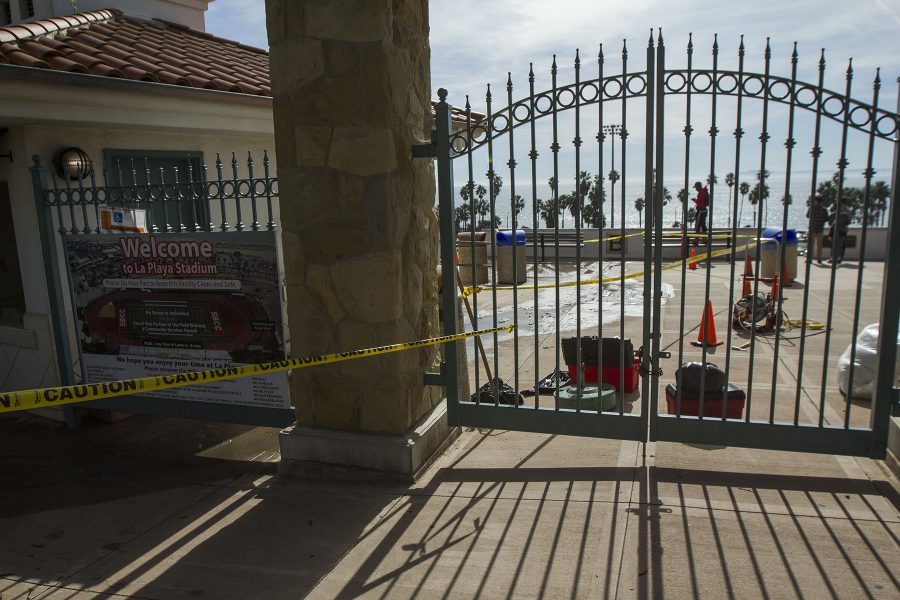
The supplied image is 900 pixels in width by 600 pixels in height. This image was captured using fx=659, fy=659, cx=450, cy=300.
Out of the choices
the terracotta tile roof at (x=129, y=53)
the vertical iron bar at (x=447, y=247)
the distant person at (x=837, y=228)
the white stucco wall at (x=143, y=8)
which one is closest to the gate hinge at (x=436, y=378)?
the vertical iron bar at (x=447, y=247)

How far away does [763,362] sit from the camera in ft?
23.7

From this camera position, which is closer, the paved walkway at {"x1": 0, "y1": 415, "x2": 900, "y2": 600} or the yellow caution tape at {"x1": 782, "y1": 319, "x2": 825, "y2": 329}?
the paved walkway at {"x1": 0, "y1": 415, "x2": 900, "y2": 600}

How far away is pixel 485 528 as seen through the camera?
3736 millimetres

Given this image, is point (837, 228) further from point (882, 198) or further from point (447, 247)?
point (882, 198)

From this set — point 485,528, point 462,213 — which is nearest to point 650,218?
point 485,528

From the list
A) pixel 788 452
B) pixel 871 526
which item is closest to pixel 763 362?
pixel 788 452

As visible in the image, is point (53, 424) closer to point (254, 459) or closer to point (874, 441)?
point (254, 459)

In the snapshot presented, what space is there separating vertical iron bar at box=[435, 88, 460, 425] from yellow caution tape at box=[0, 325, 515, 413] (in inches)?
5.9

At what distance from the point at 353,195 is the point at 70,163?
3248mm

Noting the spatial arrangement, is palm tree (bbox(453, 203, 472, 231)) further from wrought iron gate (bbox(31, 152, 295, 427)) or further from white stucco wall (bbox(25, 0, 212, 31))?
white stucco wall (bbox(25, 0, 212, 31))

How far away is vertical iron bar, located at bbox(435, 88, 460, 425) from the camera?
4.38 meters

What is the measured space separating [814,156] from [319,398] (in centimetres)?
349

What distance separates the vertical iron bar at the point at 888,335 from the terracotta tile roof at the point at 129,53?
564 centimetres

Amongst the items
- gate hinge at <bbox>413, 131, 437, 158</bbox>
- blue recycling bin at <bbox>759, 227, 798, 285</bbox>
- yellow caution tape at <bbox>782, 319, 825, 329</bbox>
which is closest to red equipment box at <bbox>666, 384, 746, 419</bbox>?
gate hinge at <bbox>413, 131, 437, 158</bbox>
